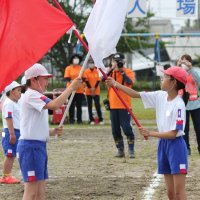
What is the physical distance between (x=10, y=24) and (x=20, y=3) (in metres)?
0.27

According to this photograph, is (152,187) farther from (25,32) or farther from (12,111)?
(25,32)

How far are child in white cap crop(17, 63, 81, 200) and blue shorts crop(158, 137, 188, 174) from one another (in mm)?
1209

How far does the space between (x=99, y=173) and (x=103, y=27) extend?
11.4 ft

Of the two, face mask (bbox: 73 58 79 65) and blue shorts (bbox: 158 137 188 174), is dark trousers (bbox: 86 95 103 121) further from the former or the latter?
blue shorts (bbox: 158 137 188 174)

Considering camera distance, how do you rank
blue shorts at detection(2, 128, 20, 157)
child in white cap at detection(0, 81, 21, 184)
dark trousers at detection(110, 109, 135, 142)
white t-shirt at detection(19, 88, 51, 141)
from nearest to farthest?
white t-shirt at detection(19, 88, 51, 141) < child in white cap at detection(0, 81, 21, 184) < blue shorts at detection(2, 128, 20, 157) < dark trousers at detection(110, 109, 135, 142)

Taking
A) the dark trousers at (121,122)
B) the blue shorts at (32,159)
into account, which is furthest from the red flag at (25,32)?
the dark trousers at (121,122)

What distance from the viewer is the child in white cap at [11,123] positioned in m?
8.80

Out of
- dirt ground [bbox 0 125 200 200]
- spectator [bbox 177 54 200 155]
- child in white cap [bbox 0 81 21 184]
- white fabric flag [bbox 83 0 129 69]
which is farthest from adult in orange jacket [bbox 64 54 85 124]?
white fabric flag [bbox 83 0 129 69]

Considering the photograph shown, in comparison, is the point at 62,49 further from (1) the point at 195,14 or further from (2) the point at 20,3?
(2) the point at 20,3

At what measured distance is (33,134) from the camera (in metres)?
6.51

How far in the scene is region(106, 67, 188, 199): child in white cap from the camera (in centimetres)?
651

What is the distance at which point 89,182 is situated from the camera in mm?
8977

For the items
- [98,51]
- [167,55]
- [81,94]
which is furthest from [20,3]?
[167,55]

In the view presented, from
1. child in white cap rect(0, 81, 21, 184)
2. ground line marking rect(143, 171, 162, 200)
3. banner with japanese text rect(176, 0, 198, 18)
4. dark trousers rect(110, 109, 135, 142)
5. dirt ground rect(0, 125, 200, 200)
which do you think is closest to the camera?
ground line marking rect(143, 171, 162, 200)
